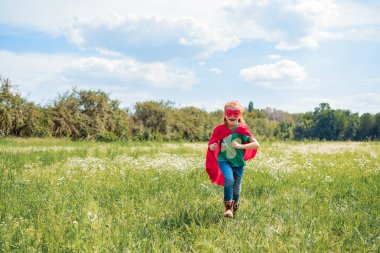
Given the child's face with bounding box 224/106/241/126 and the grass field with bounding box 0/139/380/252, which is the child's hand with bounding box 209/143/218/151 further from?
the grass field with bounding box 0/139/380/252

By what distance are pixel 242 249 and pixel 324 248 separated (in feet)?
3.00

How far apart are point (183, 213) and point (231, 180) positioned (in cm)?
81

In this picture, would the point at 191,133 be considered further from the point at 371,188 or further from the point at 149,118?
the point at 371,188

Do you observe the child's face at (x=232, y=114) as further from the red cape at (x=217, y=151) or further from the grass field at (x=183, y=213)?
the grass field at (x=183, y=213)

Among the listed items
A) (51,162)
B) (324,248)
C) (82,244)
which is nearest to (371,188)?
(324,248)

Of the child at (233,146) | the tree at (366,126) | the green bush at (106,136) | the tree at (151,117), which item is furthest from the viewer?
the tree at (366,126)

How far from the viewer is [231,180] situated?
219 inches

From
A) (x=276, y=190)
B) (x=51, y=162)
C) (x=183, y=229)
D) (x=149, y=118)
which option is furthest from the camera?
(x=149, y=118)

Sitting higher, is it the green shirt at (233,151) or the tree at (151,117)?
the tree at (151,117)

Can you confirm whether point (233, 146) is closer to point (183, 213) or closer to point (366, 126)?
point (183, 213)

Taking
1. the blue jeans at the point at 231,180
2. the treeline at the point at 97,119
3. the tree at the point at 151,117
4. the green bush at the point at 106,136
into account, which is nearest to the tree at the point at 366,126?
the treeline at the point at 97,119

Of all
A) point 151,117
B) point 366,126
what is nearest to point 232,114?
point 151,117

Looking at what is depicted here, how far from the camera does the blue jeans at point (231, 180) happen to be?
18.2ft

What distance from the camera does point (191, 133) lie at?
32.4 m
